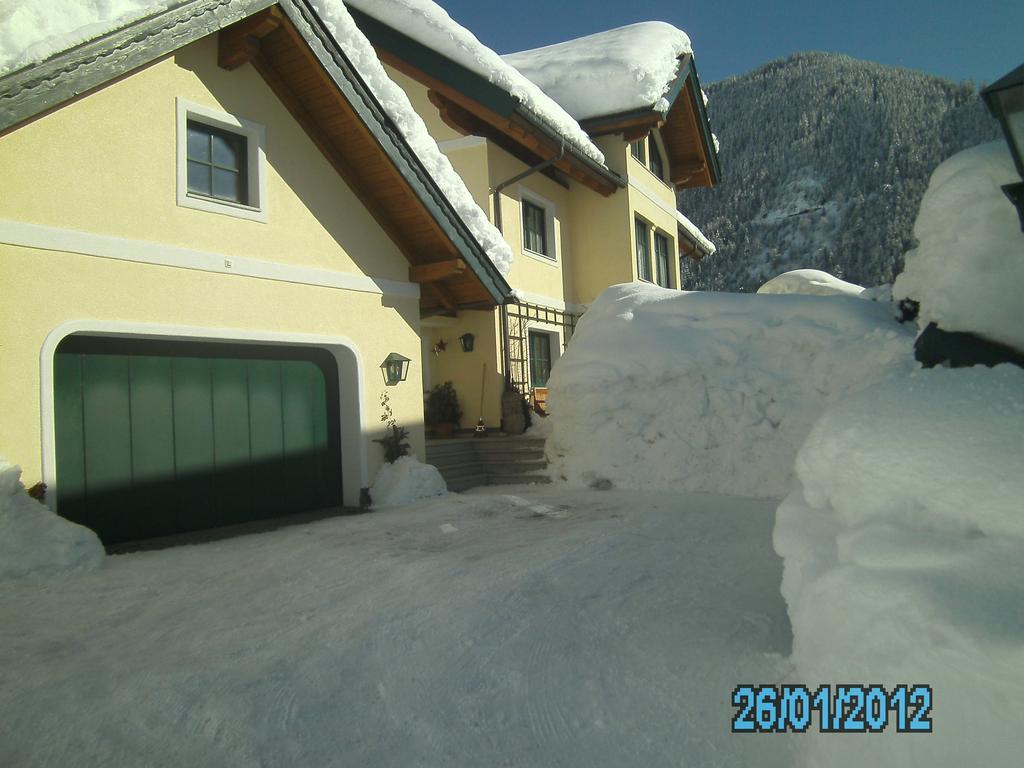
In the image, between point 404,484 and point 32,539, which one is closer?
point 32,539

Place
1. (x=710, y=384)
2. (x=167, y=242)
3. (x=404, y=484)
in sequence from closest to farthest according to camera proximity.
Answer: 1. (x=167, y=242)
2. (x=404, y=484)
3. (x=710, y=384)

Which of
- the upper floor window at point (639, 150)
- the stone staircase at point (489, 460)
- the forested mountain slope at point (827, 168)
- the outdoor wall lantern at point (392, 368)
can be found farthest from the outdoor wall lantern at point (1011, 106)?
the forested mountain slope at point (827, 168)

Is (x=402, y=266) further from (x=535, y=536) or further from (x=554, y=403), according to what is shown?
(x=535, y=536)

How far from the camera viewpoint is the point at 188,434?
703 centimetres

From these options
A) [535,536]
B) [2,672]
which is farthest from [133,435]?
[535,536]

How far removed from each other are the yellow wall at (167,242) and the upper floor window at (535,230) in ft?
16.7

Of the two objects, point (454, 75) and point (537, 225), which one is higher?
point (454, 75)

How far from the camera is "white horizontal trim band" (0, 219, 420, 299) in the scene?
219 inches

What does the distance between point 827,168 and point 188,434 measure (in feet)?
186

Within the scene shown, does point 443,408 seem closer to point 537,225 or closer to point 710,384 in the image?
point 537,225

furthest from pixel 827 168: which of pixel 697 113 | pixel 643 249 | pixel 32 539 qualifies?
pixel 32 539

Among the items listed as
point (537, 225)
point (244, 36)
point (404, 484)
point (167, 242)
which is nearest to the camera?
point (167, 242)

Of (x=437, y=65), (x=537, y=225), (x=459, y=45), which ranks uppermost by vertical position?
(x=459, y=45)
